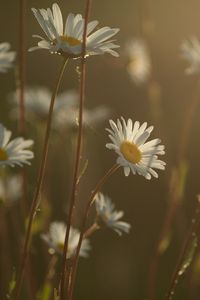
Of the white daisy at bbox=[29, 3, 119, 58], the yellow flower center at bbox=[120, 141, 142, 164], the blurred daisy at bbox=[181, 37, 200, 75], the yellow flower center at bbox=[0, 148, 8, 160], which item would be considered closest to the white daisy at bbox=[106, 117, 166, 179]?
the yellow flower center at bbox=[120, 141, 142, 164]

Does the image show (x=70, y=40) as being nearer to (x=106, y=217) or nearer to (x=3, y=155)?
(x=3, y=155)

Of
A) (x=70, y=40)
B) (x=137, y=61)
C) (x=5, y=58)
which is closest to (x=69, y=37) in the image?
(x=70, y=40)

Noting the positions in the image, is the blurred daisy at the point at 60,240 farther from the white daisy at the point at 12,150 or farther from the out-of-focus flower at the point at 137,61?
the out-of-focus flower at the point at 137,61

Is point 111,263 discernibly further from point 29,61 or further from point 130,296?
point 29,61

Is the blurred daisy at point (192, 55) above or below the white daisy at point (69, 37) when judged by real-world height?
above

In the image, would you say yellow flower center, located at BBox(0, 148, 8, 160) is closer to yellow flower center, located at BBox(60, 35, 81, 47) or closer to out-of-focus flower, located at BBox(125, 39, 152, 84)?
yellow flower center, located at BBox(60, 35, 81, 47)

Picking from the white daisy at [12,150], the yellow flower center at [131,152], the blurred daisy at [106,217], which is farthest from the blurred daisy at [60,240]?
the yellow flower center at [131,152]
